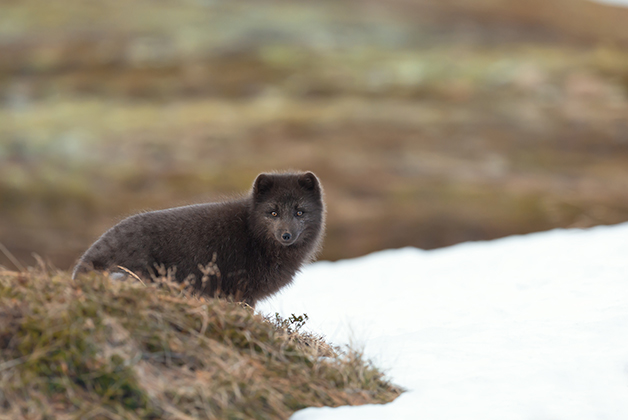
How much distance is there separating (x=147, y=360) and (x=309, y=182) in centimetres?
362

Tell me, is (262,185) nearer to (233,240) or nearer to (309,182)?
(309,182)

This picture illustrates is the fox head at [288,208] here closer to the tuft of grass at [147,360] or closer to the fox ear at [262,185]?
the fox ear at [262,185]

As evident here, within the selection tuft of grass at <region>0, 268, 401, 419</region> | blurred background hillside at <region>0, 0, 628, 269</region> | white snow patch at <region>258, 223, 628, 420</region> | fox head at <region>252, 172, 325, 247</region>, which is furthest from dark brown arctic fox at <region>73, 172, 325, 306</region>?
blurred background hillside at <region>0, 0, 628, 269</region>

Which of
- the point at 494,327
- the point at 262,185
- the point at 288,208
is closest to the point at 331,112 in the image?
the point at 262,185

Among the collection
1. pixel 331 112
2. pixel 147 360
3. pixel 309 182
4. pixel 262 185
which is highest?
pixel 331 112

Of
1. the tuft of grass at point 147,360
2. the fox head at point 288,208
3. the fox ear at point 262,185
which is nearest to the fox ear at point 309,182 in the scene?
the fox head at point 288,208

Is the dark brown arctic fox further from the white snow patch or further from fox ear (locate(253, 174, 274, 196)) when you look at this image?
the white snow patch

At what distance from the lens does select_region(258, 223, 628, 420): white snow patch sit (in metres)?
4.93

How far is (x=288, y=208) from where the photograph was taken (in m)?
7.27

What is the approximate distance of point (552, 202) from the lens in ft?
65.4

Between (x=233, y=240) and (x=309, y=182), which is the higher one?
(x=309, y=182)

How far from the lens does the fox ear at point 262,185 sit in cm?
728

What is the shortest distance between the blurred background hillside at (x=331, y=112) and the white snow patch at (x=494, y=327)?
800 centimetres

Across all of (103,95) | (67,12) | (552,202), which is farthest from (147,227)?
(67,12)
